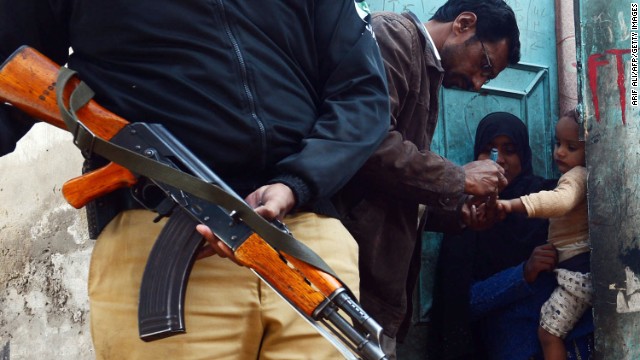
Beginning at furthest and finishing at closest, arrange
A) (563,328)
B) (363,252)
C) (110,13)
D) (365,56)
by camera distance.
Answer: (563,328) < (363,252) < (365,56) < (110,13)

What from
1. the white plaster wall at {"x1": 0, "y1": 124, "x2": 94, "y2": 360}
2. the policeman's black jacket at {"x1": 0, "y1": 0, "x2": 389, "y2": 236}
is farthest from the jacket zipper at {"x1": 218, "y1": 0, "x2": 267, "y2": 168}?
the white plaster wall at {"x1": 0, "y1": 124, "x2": 94, "y2": 360}

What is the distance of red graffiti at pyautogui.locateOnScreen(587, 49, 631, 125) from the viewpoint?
386 cm

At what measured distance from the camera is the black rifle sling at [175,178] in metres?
2.03

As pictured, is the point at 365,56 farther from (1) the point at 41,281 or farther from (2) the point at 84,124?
(1) the point at 41,281

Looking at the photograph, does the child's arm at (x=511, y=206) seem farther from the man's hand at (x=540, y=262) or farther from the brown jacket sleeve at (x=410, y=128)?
the brown jacket sleeve at (x=410, y=128)

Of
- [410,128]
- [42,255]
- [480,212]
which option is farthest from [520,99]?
[42,255]

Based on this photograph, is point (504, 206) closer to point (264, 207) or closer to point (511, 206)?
point (511, 206)

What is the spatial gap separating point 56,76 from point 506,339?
2.52m

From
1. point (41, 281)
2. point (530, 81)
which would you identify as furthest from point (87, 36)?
point (530, 81)

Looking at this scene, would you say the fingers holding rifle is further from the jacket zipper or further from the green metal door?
the green metal door

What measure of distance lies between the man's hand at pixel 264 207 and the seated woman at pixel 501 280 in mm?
2125

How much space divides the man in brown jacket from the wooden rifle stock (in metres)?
0.97

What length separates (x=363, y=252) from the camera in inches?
122

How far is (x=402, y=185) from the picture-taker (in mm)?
3113
